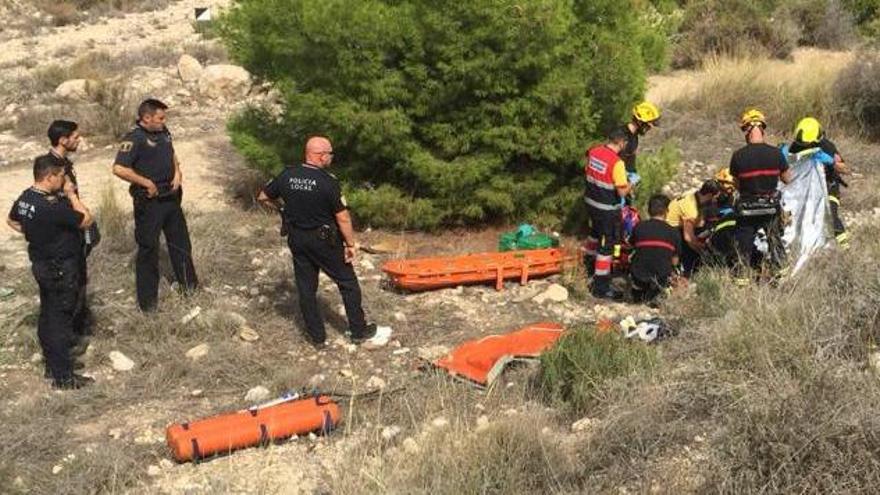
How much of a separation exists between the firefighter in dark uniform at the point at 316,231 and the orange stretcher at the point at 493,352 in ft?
2.91

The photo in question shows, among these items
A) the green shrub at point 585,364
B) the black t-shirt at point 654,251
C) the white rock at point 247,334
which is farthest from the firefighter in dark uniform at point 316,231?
the black t-shirt at point 654,251

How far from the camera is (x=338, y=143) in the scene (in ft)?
28.8

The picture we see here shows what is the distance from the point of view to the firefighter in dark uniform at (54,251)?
5914 mm

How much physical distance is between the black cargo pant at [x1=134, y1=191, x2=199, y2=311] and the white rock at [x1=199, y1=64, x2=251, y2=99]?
8.99m

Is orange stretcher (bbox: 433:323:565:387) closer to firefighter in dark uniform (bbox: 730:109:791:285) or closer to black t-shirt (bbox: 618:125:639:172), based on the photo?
firefighter in dark uniform (bbox: 730:109:791:285)

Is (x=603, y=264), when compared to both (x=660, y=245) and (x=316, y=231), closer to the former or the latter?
(x=660, y=245)

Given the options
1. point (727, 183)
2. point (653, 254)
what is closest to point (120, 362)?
point (653, 254)

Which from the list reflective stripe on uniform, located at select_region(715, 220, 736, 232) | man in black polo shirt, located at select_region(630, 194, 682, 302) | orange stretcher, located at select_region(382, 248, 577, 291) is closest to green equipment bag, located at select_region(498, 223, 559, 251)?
orange stretcher, located at select_region(382, 248, 577, 291)

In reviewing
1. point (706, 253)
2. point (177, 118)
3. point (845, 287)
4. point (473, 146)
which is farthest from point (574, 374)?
point (177, 118)

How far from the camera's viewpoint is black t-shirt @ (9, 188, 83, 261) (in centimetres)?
588

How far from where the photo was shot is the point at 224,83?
16.0 m

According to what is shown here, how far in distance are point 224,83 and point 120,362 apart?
1019 centimetres

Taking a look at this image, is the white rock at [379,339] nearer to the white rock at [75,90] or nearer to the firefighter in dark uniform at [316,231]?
the firefighter in dark uniform at [316,231]

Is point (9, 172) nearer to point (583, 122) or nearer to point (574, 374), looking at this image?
point (583, 122)
